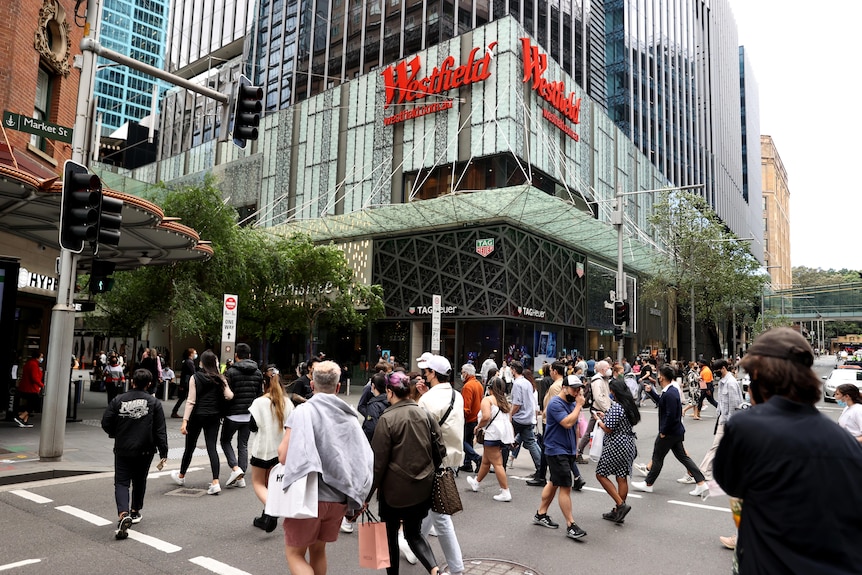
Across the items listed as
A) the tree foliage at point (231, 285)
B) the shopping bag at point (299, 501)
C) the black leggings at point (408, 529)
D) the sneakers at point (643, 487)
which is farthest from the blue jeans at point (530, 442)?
the tree foliage at point (231, 285)

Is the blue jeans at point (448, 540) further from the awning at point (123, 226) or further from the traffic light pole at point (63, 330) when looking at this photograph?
the awning at point (123, 226)

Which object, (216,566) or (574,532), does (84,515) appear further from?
(574,532)

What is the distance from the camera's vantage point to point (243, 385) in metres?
8.59

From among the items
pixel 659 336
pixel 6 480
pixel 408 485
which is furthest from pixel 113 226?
pixel 659 336

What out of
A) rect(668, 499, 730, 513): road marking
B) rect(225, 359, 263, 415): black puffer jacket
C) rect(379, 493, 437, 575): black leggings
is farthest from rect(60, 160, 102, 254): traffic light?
rect(668, 499, 730, 513): road marking

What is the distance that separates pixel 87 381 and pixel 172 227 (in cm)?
2318

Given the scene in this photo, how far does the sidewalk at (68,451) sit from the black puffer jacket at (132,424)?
3.55 metres

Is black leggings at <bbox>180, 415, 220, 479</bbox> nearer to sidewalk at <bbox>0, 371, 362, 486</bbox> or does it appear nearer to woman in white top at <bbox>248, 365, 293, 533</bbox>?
woman in white top at <bbox>248, 365, 293, 533</bbox>

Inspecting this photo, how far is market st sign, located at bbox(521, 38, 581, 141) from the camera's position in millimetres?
32312

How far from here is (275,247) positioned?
95.6 ft

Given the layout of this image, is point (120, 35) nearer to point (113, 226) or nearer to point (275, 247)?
point (275, 247)

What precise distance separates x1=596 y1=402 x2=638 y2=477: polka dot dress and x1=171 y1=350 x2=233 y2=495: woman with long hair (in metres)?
4.96

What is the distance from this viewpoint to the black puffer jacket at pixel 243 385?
852 cm

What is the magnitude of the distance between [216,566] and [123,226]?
35.4 feet
